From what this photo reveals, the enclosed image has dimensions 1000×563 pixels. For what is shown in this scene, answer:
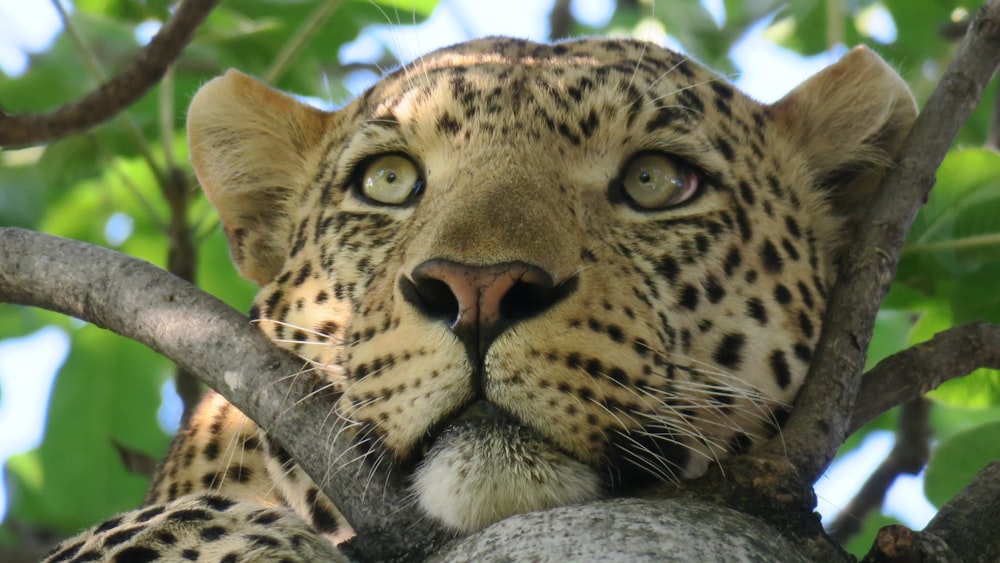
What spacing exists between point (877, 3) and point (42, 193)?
497cm

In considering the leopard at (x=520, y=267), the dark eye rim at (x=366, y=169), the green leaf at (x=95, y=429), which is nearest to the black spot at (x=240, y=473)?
the leopard at (x=520, y=267)

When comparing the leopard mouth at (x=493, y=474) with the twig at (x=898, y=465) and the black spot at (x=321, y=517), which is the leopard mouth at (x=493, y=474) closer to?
the black spot at (x=321, y=517)

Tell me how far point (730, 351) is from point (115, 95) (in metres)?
2.42

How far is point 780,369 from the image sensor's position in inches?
189

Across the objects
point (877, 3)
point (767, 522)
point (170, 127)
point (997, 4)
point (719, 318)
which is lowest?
point (767, 522)

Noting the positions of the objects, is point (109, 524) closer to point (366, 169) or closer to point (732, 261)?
point (366, 169)

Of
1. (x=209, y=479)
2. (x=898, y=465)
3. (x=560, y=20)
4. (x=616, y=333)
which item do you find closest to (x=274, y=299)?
(x=209, y=479)

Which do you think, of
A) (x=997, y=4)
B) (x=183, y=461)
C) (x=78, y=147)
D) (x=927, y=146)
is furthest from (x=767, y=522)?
(x=78, y=147)

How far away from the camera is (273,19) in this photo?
7.12 meters

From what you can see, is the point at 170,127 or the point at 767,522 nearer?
the point at 767,522

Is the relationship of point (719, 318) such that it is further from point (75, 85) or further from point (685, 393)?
point (75, 85)

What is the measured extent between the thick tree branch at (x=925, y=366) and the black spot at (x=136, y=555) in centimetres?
227

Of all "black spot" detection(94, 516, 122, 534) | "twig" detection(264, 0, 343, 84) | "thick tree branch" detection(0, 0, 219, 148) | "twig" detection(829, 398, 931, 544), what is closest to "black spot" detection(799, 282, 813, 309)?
"twig" detection(829, 398, 931, 544)

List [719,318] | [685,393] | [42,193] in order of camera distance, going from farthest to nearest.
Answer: [42,193]
[719,318]
[685,393]
